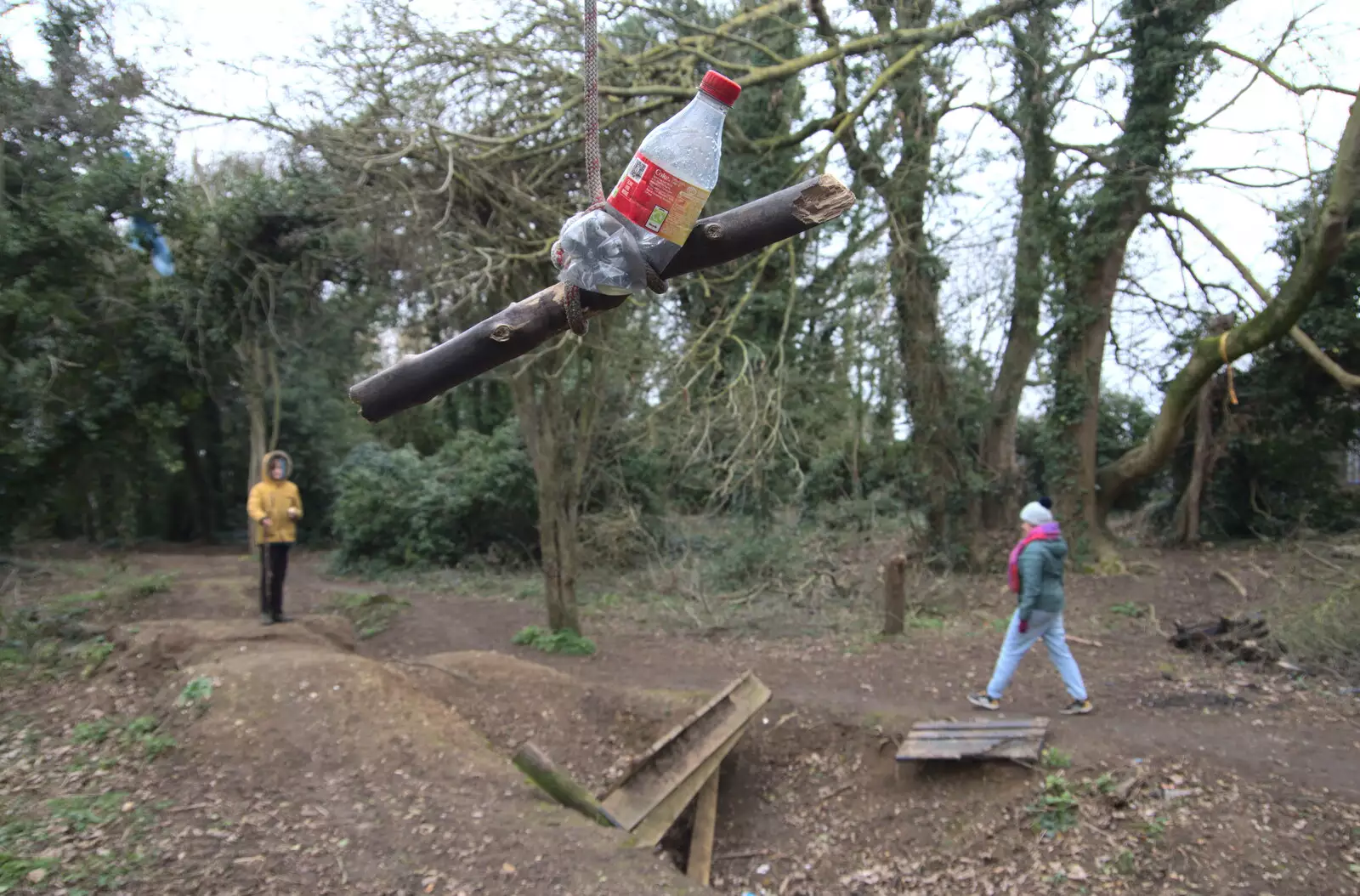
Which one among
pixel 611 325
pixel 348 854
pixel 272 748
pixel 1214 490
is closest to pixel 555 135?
pixel 611 325

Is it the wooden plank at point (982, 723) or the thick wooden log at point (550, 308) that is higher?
the thick wooden log at point (550, 308)

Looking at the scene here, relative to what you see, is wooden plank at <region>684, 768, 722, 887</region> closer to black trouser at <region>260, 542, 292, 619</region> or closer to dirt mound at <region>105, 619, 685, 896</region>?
dirt mound at <region>105, 619, 685, 896</region>

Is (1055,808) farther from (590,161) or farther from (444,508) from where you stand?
(444,508)

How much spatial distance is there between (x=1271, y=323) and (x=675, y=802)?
915 centimetres

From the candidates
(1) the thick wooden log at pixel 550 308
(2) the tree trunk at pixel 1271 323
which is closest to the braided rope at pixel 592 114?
(1) the thick wooden log at pixel 550 308

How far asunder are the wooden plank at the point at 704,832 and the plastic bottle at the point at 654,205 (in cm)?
531

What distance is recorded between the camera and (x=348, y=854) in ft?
16.5

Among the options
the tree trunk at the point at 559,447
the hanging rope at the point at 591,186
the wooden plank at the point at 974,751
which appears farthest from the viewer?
the tree trunk at the point at 559,447

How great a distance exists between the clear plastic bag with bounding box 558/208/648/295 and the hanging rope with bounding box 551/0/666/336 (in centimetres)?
Result: 2

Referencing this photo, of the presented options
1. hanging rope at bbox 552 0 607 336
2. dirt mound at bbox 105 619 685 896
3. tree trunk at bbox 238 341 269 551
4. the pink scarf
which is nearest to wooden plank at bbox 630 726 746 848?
dirt mound at bbox 105 619 685 896

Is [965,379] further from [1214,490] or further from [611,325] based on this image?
[611,325]

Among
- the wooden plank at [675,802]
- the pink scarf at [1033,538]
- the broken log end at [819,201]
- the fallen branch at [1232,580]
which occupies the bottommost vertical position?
the wooden plank at [675,802]

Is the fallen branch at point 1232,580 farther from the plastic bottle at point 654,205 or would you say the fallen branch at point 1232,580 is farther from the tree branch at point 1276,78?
the plastic bottle at point 654,205

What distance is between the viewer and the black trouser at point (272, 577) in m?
9.37
